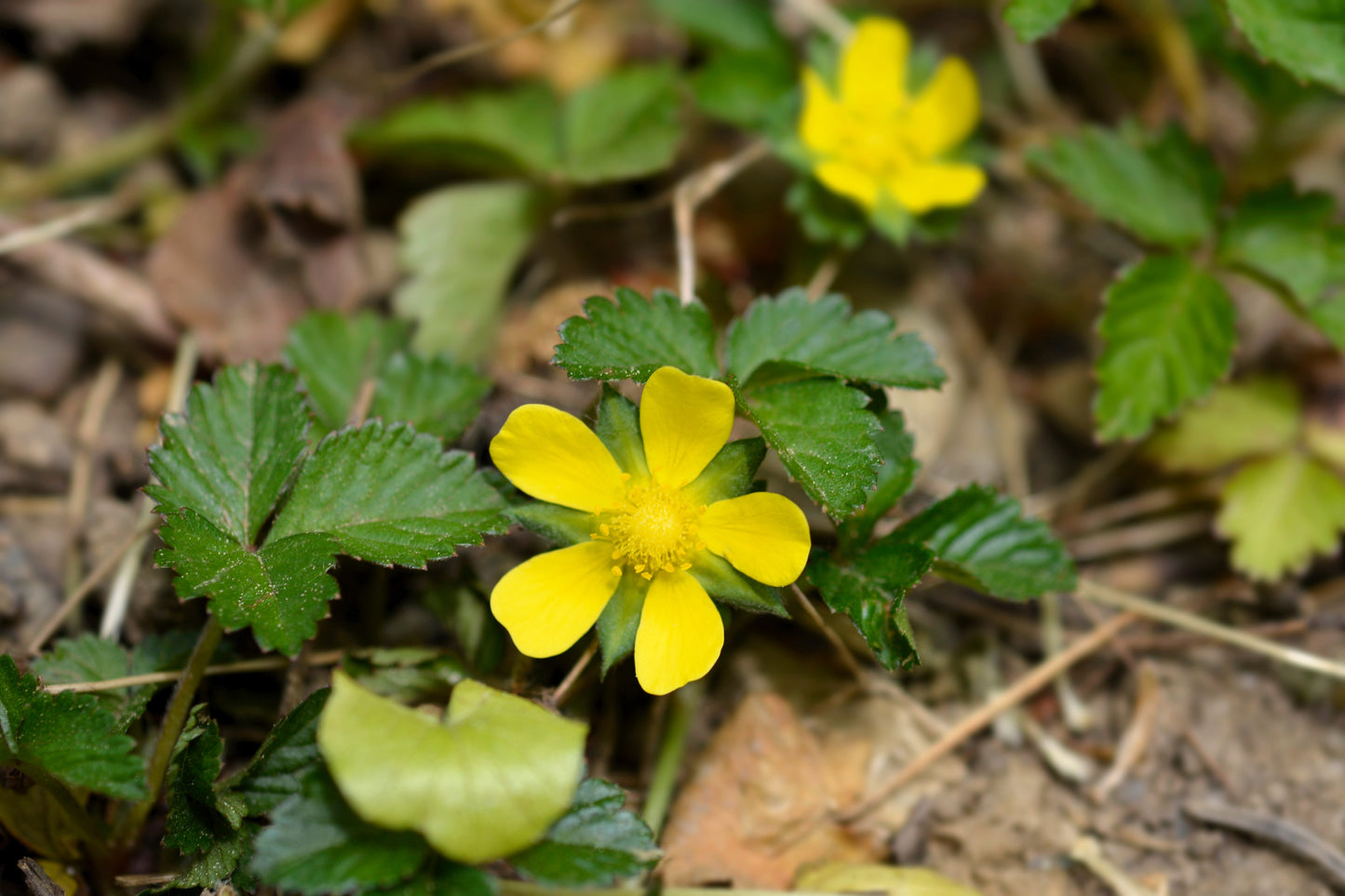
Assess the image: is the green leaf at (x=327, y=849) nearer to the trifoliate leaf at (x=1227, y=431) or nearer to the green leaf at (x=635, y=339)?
the green leaf at (x=635, y=339)

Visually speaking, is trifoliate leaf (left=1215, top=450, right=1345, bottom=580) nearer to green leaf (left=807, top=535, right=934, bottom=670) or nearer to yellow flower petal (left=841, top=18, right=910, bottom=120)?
green leaf (left=807, top=535, right=934, bottom=670)

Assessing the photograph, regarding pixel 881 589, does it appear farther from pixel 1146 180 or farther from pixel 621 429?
pixel 1146 180

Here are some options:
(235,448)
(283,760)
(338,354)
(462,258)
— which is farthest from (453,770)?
(462,258)

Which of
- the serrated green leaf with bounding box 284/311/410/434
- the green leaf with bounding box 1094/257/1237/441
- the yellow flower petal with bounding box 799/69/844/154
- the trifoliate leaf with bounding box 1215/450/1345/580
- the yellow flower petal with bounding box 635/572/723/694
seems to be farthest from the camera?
the yellow flower petal with bounding box 799/69/844/154

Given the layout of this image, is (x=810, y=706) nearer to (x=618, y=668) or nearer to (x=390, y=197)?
(x=618, y=668)

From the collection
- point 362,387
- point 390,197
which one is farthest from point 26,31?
point 362,387

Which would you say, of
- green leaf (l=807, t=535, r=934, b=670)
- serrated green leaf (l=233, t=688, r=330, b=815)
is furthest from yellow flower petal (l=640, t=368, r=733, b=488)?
serrated green leaf (l=233, t=688, r=330, b=815)

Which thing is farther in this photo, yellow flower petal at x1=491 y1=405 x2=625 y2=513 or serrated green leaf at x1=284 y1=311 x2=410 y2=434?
serrated green leaf at x1=284 y1=311 x2=410 y2=434
